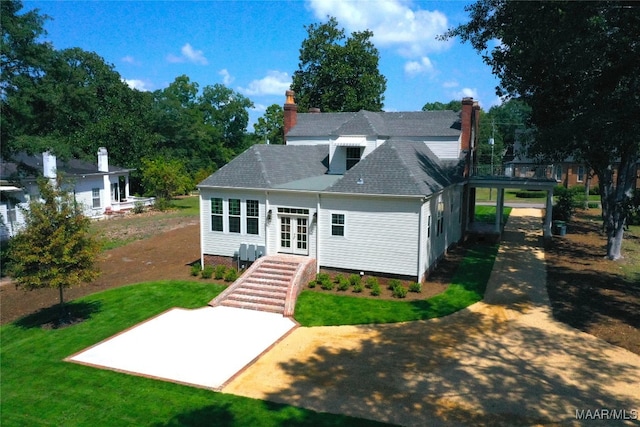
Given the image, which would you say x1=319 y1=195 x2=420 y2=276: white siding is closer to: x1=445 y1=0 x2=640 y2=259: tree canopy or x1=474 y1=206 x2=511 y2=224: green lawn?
x1=445 y1=0 x2=640 y2=259: tree canopy

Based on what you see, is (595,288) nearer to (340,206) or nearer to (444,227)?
(444,227)

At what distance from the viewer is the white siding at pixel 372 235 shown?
713 inches

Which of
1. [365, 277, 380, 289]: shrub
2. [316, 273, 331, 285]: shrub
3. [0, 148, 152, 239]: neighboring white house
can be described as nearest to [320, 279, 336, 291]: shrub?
[316, 273, 331, 285]: shrub

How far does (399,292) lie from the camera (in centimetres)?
1733

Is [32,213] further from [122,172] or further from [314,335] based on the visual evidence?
[122,172]

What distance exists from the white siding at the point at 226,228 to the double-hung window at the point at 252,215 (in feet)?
0.45

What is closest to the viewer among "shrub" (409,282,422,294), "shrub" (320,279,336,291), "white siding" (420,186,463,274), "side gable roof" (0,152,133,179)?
"shrub" (409,282,422,294)

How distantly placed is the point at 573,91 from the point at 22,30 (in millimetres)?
25283

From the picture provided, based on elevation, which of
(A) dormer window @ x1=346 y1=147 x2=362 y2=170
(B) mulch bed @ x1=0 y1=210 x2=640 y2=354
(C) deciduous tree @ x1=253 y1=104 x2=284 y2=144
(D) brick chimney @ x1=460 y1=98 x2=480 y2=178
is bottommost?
(B) mulch bed @ x1=0 y1=210 x2=640 y2=354

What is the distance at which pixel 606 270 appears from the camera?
21.0m

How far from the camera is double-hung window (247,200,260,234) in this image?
65.9 feet

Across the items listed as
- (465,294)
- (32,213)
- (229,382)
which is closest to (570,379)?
(465,294)

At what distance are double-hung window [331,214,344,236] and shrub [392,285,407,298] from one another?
3209mm

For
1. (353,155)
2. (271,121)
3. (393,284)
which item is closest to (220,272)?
(393,284)
